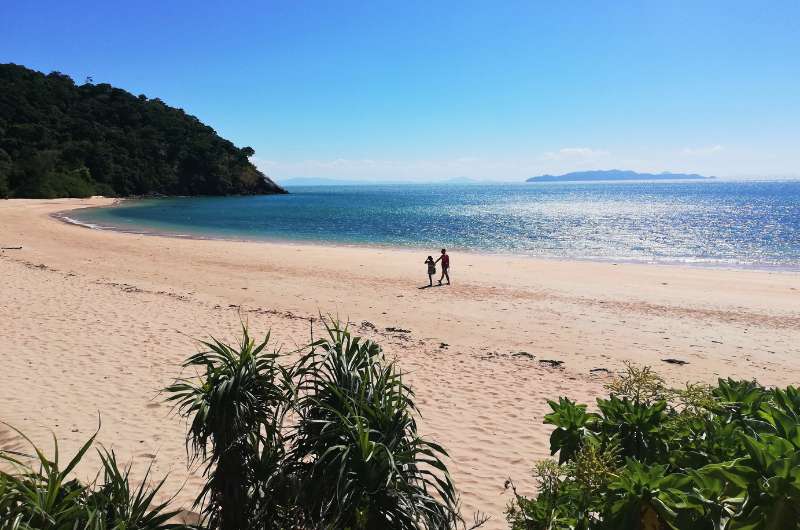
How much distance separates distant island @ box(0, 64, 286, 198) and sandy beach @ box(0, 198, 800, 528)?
72397 millimetres

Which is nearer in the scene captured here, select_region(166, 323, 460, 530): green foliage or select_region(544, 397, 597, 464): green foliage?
select_region(544, 397, 597, 464): green foliage

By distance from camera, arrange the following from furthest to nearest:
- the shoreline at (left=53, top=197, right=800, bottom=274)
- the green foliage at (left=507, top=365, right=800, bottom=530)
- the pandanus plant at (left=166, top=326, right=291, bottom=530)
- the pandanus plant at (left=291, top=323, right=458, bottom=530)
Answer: the shoreline at (left=53, top=197, right=800, bottom=274), the pandanus plant at (left=166, top=326, right=291, bottom=530), the pandanus plant at (left=291, top=323, right=458, bottom=530), the green foliage at (left=507, top=365, right=800, bottom=530)

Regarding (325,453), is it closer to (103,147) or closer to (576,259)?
(576,259)

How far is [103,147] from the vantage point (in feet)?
337

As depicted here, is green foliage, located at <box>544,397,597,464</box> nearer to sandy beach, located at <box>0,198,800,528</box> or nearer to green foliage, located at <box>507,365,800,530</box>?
green foliage, located at <box>507,365,800,530</box>

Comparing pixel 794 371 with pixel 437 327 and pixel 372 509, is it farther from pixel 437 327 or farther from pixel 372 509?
pixel 372 509

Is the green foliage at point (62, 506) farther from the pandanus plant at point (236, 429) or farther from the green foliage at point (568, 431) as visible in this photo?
the green foliage at point (568, 431)

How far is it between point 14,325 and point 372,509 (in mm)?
11756

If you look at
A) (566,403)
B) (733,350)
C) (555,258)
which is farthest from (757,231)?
(566,403)

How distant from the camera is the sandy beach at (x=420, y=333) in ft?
22.6

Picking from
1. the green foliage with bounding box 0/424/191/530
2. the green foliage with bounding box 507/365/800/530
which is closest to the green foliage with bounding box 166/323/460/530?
the green foliage with bounding box 0/424/191/530

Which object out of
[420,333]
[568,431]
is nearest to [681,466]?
[568,431]

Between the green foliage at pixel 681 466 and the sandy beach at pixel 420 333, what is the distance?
3080mm

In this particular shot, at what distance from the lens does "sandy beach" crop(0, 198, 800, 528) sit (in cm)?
688
